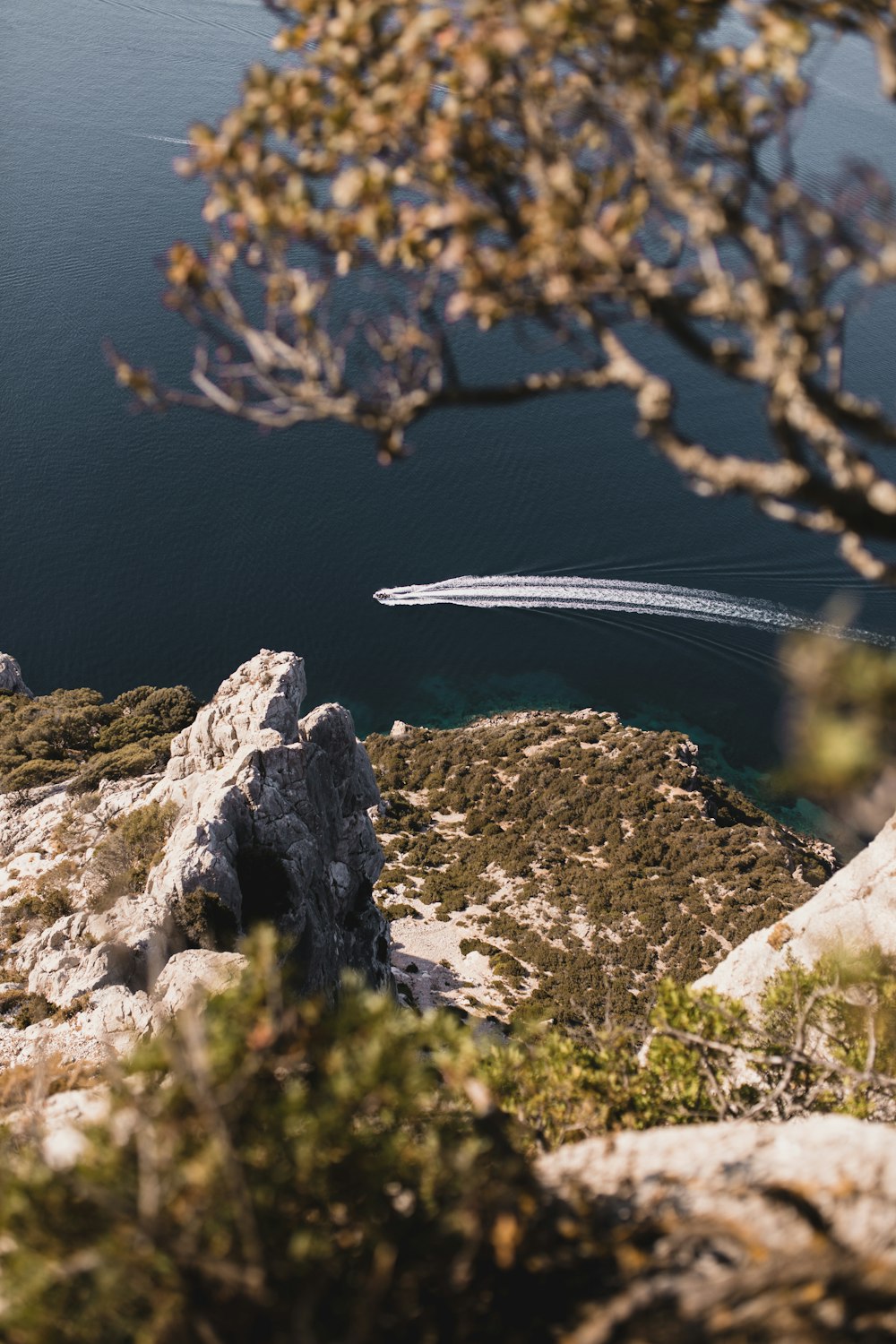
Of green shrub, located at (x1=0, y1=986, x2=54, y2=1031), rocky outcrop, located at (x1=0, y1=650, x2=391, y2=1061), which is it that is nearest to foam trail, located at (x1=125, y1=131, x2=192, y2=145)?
rocky outcrop, located at (x1=0, y1=650, x2=391, y2=1061)

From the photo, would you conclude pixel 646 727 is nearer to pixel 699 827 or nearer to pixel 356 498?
pixel 699 827

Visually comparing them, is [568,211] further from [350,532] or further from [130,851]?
[350,532]

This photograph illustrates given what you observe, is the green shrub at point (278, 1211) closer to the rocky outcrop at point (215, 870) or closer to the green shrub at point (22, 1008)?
the rocky outcrop at point (215, 870)

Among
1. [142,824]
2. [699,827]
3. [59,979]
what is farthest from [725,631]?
[59,979]

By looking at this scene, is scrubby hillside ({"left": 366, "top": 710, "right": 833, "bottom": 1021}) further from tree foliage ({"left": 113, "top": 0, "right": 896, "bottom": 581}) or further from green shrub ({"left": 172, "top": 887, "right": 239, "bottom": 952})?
tree foliage ({"left": 113, "top": 0, "right": 896, "bottom": 581})

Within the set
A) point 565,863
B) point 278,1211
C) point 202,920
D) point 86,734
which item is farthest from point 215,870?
point 565,863
